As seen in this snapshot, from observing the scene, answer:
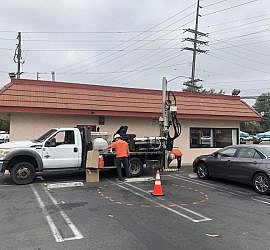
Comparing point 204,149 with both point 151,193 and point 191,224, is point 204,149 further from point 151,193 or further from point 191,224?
point 191,224

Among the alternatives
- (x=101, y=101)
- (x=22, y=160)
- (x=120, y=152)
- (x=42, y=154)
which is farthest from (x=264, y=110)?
(x=22, y=160)

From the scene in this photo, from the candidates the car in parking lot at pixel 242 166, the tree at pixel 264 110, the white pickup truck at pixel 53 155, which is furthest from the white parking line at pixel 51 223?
the tree at pixel 264 110

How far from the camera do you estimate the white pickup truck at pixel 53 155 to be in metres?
13.5

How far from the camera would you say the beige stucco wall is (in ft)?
55.2

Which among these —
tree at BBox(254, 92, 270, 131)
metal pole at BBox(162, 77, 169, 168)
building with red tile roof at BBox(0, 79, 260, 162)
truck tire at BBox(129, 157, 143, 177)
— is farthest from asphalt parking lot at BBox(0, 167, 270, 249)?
tree at BBox(254, 92, 270, 131)

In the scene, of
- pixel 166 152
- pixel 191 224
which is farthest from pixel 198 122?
pixel 191 224

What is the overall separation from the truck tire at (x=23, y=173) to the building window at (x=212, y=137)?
10.5 meters

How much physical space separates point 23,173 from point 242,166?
7654 mm

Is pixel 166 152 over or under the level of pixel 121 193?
over

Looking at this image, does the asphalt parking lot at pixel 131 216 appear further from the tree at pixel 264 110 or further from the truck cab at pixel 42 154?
the tree at pixel 264 110

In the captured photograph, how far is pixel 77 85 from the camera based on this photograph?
727 inches

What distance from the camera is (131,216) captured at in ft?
27.7

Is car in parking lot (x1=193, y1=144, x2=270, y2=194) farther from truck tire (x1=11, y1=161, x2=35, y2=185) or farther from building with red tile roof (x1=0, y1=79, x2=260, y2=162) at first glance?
truck tire (x1=11, y1=161, x2=35, y2=185)

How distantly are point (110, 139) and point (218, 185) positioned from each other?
5032 millimetres
